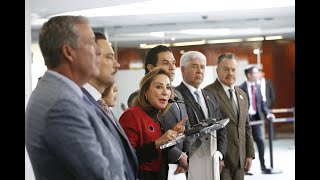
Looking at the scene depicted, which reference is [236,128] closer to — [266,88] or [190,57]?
[266,88]

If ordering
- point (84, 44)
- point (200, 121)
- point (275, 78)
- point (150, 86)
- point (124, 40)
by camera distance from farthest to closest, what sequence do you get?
point (275, 78)
point (124, 40)
point (200, 121)
point (150, 86)
point (84, 44)

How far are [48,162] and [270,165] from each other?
2487 millimetres

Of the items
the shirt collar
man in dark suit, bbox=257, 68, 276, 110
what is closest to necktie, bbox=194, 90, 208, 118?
man in dark suit, bbox=257, 68, 276, 110

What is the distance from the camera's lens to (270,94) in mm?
3270

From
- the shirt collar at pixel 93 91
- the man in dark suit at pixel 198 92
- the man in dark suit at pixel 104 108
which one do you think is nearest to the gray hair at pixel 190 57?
the man in dark suit at pixel 198 92

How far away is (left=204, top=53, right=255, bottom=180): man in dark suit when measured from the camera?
294cm

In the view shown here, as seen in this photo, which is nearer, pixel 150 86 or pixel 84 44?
pixel 84 44

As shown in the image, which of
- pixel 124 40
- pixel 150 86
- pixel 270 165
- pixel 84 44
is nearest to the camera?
pixel 84 44

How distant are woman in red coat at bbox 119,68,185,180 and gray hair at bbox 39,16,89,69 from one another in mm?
979

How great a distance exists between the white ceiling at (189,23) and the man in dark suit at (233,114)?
23 centimetres

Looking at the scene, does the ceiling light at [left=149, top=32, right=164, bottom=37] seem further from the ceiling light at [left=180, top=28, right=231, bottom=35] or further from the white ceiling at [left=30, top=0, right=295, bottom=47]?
the ceiling light at [left=180, top=28, right=231, bottom=35]

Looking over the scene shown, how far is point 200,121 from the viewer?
269 centimetres
